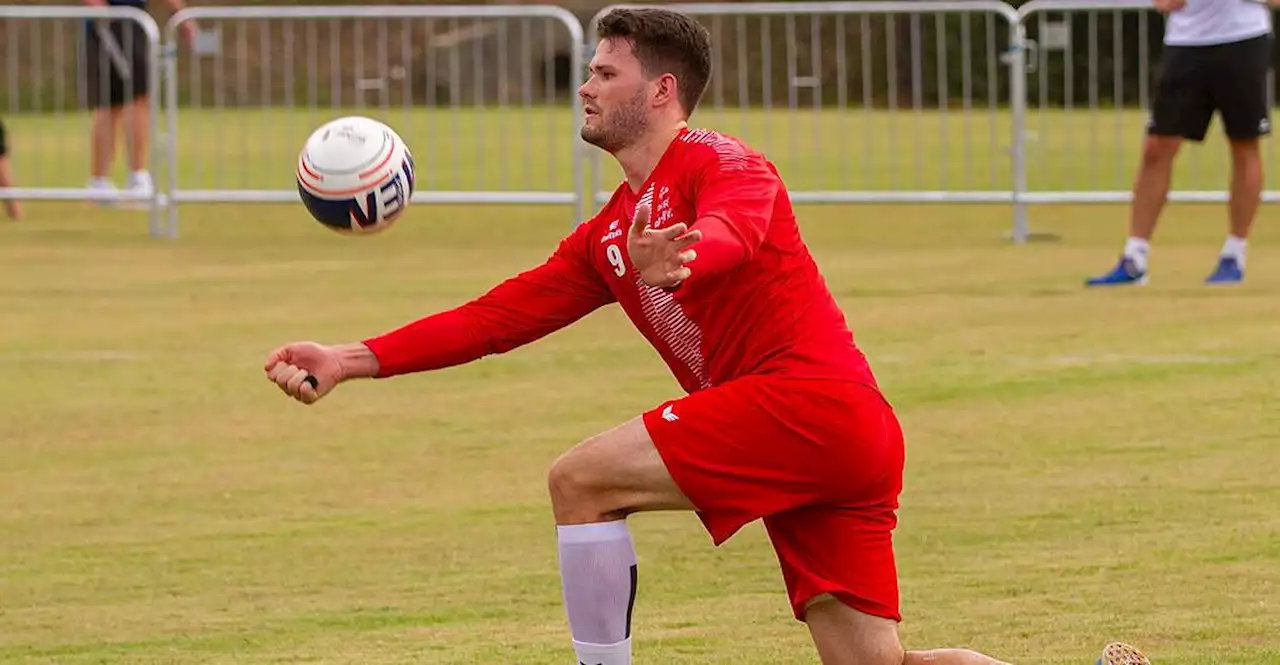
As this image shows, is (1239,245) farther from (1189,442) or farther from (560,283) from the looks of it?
(560,283)

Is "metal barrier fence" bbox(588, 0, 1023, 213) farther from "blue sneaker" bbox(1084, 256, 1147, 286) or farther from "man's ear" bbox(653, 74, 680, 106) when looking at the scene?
"man's ear" bbox(653, 74, 680, 106)

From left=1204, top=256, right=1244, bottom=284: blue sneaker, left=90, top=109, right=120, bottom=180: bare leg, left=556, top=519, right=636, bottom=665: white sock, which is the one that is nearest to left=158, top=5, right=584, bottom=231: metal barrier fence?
left=90, top=109, right=120, bottom=180: bare leg

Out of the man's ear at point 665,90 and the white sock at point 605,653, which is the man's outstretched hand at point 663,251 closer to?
the man's ear at point 665,90

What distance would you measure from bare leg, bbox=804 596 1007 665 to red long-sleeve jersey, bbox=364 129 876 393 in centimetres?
52

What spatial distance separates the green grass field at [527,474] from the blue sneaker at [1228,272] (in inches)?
8.5

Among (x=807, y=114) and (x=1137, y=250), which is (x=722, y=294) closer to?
(x=1137, y=250)

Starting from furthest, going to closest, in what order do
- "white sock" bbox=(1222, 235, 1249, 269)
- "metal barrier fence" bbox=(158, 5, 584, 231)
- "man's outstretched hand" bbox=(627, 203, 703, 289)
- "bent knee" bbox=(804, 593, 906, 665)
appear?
"metal barrier fence" bbox=(158, 5, 584, 231), "white sock" bbox=(1222, 235, 1249, 269), "bent knee" bbox=(804, 593, 906, 665), "man's outstretched hand" bbox=(627, 203, 703, 289)

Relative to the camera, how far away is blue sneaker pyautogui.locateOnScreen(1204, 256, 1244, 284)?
13.6 metres

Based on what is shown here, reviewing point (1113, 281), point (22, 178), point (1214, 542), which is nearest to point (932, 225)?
point (1113, 281)

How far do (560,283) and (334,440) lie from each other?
3.76 meters

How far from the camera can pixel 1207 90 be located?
44.1 ft

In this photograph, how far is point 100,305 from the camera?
533 inches

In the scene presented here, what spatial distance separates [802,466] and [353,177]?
143 centimetres

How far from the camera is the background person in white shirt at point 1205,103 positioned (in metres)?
13.4
